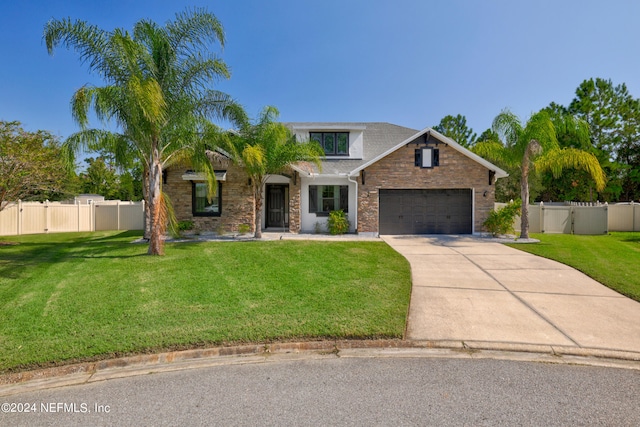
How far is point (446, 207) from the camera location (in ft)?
49.6

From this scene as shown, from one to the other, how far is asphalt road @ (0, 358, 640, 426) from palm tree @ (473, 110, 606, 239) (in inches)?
451

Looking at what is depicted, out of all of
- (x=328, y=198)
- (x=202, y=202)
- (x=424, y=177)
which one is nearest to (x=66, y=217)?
(x=202, y=202)

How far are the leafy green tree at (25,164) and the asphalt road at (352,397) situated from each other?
11992mm

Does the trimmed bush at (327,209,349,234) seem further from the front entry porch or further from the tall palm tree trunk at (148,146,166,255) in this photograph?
the tall palm tree trunk at (148,146,166,255)

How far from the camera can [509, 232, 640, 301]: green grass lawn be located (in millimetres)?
7172

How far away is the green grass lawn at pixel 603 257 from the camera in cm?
717

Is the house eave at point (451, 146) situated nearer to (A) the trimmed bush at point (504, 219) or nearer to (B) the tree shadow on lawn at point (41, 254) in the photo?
(A) the trimmed bush at point (504, 219)

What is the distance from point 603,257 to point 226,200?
14.1m

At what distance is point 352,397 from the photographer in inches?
124

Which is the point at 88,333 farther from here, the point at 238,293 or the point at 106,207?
the point at 106,207

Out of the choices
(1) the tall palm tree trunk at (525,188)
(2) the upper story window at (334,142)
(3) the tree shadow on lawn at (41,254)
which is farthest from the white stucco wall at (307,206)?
(3) the tree shadow on lawn at (41,254)

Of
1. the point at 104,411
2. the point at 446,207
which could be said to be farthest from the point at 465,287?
the point at 446,207

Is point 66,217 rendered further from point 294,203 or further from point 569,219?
point 569,219

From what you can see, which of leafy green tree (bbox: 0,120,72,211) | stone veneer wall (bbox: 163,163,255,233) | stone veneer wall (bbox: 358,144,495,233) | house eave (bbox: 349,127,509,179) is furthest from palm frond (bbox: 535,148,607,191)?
leafy green tree (bbox: 0,120,72,211)
